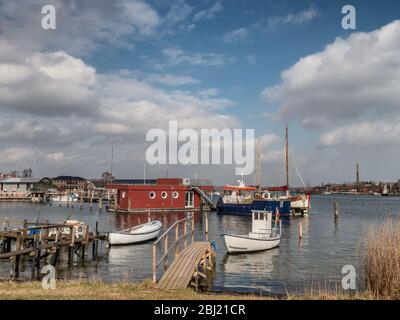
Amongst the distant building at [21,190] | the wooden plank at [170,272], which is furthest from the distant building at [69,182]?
the wooden plank at [170,272]

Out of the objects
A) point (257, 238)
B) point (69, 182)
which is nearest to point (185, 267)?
point (257, 238)

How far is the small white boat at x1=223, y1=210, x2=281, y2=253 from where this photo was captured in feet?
97.7

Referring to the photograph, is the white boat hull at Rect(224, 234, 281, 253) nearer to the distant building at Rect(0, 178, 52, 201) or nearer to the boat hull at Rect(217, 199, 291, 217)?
the boat hull at Rect(217, 199, 291, 217)

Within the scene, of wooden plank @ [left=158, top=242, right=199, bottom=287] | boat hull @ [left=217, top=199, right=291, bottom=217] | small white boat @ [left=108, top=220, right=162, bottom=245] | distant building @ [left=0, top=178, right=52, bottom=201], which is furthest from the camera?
distant building @ [left=0, top=178, right=52, bottom=201]

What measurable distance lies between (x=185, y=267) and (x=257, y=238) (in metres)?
14.3

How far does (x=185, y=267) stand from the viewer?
Result: 680 inches

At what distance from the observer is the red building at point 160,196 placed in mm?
63562

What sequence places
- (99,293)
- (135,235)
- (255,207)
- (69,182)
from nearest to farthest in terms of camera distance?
(99,293)
(135,235)
(255,207)
(69,182)

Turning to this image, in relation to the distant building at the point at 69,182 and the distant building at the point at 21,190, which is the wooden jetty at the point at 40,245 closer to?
the distant building at the point at 21,190

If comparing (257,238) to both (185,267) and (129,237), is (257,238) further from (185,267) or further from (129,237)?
(185,267)

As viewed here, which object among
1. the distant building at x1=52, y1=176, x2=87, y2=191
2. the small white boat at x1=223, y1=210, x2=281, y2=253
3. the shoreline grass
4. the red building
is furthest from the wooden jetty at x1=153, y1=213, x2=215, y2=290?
the distant building at x1=52, y1=176, x2=87, y2=191

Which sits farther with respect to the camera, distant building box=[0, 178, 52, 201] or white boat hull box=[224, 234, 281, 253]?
distant building box=[0, 178, 52, 201]

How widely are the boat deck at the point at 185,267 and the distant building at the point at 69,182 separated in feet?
451
